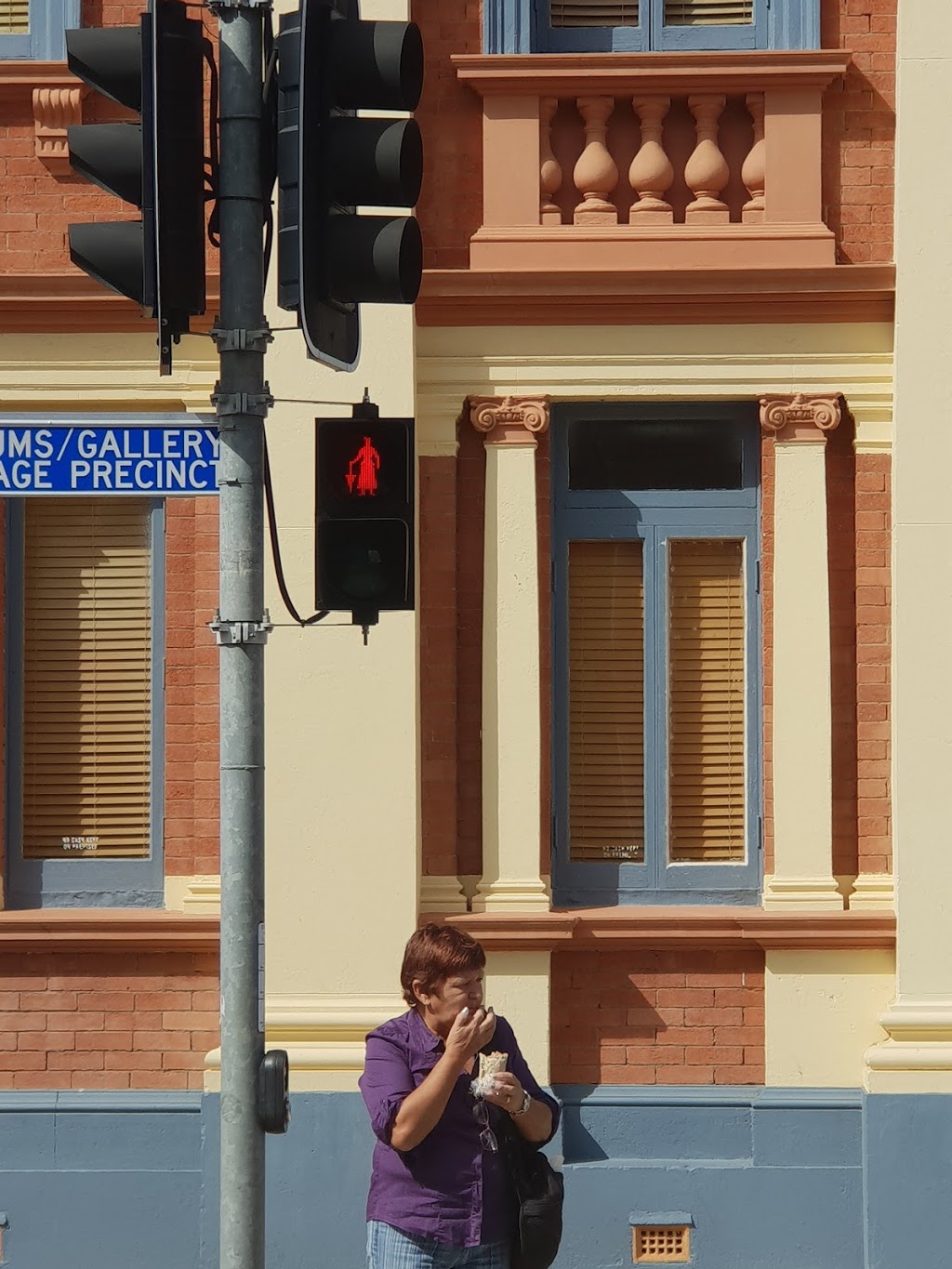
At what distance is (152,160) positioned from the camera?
4969mm

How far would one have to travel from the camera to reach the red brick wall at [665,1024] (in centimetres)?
830

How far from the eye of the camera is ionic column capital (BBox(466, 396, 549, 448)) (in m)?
8.39

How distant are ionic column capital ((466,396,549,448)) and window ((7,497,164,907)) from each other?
1.60m

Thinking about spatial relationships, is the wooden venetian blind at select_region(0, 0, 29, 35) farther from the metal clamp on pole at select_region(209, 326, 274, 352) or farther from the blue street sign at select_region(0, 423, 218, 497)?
the metal clamp on pole at select_region(209, 326, 274, 352)

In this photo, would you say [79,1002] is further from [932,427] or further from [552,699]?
[932,427]

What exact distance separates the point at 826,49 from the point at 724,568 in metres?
2.42

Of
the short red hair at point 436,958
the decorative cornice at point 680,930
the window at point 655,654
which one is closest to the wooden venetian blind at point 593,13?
the window at point 655,654

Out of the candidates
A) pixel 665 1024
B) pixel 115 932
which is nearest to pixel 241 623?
pixel 115 932

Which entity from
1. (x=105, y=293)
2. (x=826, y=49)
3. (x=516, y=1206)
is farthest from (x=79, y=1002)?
(x=826, y=49)

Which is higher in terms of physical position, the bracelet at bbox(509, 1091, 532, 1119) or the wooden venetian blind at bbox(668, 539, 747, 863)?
the wooden venetian blind at bbox(668, 539, 747, 863)

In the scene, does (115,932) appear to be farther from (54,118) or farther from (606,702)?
(54,118)

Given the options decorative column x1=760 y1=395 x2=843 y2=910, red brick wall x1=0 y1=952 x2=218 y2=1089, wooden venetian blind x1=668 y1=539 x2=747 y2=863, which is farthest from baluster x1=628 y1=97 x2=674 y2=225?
red brick wall x1=0 y1=952 x2=218 y2=1089

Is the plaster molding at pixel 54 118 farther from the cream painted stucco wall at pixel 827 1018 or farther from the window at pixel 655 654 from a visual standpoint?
the cream painted stucco wall at pixel 827 1018

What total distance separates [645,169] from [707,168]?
Result: 0.92 ft
